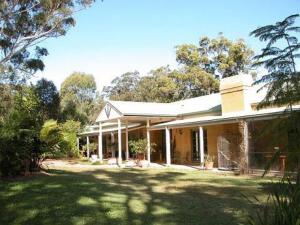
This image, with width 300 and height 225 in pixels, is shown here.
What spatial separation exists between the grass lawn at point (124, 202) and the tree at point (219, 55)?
109 feet

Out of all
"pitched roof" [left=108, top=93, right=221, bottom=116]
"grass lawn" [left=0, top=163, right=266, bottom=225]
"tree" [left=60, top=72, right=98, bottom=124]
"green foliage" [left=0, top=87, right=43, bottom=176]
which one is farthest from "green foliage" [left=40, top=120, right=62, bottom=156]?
"tree" [left=60, top=72, right=98, bottom=124]

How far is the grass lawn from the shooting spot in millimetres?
8750

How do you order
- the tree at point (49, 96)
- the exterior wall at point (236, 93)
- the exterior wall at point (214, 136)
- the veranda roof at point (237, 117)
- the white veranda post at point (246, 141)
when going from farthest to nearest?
the tree at point (49, 96)
the exterior wall at point (214, 136)
the exterior wall at point (236, 93)
the white veranda post at point (246, 141)
the veranda roof at point (237, 117)

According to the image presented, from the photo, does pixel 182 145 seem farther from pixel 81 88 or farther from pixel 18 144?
pixel 81 88

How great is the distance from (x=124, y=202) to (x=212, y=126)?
595 inches

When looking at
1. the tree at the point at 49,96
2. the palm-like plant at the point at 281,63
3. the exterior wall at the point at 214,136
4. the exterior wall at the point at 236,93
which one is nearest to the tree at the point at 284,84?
the palm-like plant at the point at 281,63

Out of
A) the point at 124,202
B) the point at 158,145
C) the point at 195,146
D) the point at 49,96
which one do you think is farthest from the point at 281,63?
the point at 49,96

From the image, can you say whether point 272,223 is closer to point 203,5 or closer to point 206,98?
point 203,5

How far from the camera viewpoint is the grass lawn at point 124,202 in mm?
8750

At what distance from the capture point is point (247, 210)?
934cm

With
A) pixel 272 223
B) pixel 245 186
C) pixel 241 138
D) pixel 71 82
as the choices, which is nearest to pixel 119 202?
pixel 245 186

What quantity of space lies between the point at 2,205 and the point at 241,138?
12.6m

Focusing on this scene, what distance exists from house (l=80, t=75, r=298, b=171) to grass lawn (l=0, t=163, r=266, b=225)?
173 inches

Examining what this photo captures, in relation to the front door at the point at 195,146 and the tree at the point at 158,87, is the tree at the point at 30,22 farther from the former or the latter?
the tree at the point at 158,87
